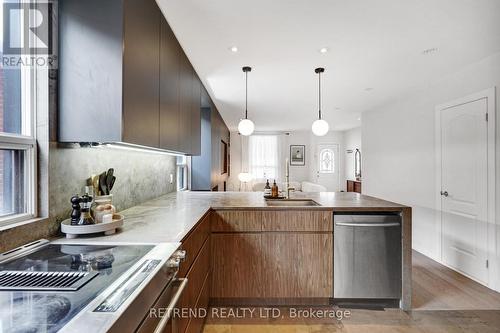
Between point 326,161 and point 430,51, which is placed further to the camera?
point 326,161

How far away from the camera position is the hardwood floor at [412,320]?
1978 millimetres

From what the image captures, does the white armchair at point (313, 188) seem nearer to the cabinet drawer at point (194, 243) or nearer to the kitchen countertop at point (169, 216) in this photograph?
the kitchen countertop at point (169, 216)

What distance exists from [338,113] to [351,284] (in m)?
4.30

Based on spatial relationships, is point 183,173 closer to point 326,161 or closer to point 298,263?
point 298,263

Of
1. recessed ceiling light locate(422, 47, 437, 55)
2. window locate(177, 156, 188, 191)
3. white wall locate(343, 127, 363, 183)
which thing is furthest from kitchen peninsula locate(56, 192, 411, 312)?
white wall locate(343, 127, 363, 183)

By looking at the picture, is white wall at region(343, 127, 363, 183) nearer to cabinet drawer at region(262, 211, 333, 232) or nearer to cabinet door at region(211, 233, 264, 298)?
cabinet drawer at region(262, 211, 333, 232)

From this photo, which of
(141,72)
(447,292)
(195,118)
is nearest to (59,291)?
(141,72)

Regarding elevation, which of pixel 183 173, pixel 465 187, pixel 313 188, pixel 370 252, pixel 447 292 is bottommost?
pixel 447 292

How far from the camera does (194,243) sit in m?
1.58

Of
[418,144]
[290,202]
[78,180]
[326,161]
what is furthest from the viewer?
[326,161]

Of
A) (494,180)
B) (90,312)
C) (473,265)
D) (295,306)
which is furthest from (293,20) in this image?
(473,265)

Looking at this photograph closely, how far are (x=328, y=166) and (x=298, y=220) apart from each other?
7.13 meters

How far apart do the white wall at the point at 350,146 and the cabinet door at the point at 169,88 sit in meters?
6.80

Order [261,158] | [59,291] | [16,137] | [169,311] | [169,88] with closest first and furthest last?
[59,291] < [169,311] < [16,137] < [169,88] < [261,158]
